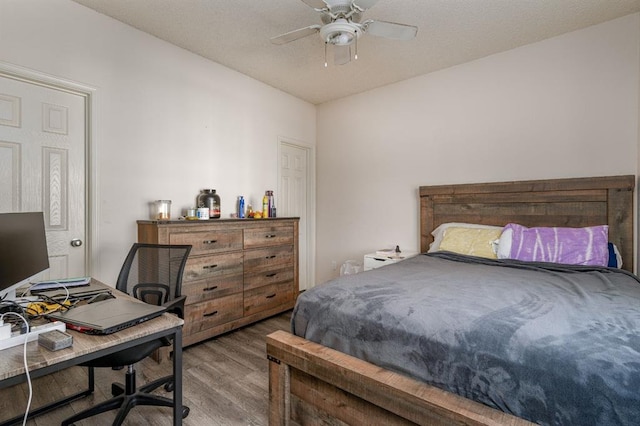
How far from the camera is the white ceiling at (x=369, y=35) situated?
2438 mm

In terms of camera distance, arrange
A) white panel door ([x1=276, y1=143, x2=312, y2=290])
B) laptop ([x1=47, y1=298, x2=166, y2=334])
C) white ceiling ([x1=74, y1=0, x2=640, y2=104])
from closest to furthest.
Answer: laptop ([x1=47, y1=298, x2=166, y2=334])
white ceiling ([x1=74, y1=0, x2=640, y2=104])
white panel door ([x1=276, y1=143, x2=312, y2=290])

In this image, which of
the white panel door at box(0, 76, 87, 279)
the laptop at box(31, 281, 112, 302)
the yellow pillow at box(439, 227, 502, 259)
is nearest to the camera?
the laptop at box(31, 281, 112, 302)

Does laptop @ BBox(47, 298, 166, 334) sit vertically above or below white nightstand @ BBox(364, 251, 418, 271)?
above

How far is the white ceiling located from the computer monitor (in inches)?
74.4

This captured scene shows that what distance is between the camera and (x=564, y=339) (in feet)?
3.64

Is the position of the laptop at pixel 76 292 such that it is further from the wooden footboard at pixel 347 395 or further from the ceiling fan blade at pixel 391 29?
the ceiling fan blade at pixel 391 29

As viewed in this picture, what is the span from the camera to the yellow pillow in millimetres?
2764

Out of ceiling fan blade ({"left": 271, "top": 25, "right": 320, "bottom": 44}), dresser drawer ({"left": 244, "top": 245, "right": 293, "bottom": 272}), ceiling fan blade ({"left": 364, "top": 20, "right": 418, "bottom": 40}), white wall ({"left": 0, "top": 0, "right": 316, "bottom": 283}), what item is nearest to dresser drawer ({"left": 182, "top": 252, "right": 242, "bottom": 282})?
dresser drawer ({"left": 244, "top": 245, "right": 293, "bottom": 272})

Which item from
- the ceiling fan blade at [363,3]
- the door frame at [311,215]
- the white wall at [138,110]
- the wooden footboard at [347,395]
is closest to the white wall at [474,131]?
the door frame at [311,215]

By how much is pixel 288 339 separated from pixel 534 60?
10.6ft

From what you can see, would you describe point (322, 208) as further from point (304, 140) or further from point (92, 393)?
point (92, 393)

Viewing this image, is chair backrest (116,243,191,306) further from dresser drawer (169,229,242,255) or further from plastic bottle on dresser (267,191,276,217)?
plastic bottle on dresser (267,191,276,217)

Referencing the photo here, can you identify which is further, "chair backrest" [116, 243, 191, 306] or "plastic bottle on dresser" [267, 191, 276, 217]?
"plastic bottle on dresser" [267, 191, 276, 217]

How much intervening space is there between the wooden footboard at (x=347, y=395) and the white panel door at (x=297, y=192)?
2745 millimetres
